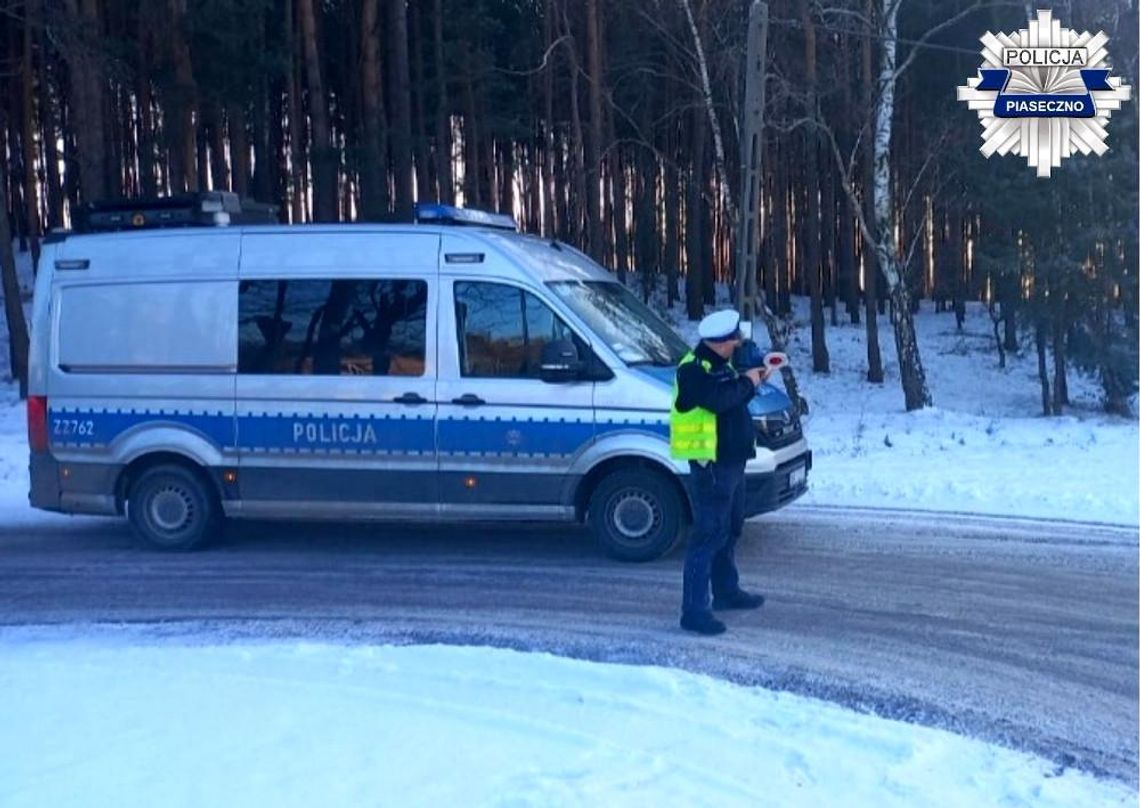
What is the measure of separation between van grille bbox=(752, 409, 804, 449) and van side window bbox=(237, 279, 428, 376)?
8.55 ft

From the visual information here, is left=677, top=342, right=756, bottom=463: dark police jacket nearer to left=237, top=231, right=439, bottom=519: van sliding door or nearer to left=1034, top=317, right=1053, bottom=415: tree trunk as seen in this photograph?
left=237, top=231, right=439, bottom=519: van sliding door

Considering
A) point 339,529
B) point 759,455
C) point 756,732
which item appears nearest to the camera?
point 756,732

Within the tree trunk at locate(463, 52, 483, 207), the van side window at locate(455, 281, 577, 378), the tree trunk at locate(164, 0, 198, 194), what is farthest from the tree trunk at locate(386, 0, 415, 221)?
the van side window at locate(455, 281, 577, 378)

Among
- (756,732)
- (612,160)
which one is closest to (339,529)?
(756,732)

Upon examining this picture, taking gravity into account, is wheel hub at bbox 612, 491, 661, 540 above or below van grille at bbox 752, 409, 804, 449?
below

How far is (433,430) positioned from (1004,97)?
13.3 m

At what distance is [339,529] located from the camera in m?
12.0

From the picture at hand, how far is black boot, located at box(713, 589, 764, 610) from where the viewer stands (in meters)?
8.65

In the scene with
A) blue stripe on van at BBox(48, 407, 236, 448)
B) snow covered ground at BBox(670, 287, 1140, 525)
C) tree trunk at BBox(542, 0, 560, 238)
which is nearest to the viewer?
blue stripe on van at BBox(48, 407, 236, 448)

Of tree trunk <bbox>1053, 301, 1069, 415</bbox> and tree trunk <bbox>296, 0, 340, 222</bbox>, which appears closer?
tree trunk <bbox>1053, 301, 1069, 415</bbox>

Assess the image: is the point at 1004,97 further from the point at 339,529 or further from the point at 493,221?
the point at 339,529

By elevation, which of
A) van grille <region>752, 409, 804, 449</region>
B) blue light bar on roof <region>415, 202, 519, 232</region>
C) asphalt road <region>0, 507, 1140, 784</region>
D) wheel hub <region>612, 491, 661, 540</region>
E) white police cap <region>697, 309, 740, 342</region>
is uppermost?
blue light bar on roof <region>415, 202, 519, 232</region>

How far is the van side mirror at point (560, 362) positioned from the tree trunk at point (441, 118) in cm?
2353

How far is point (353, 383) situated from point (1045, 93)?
41.1 ft
